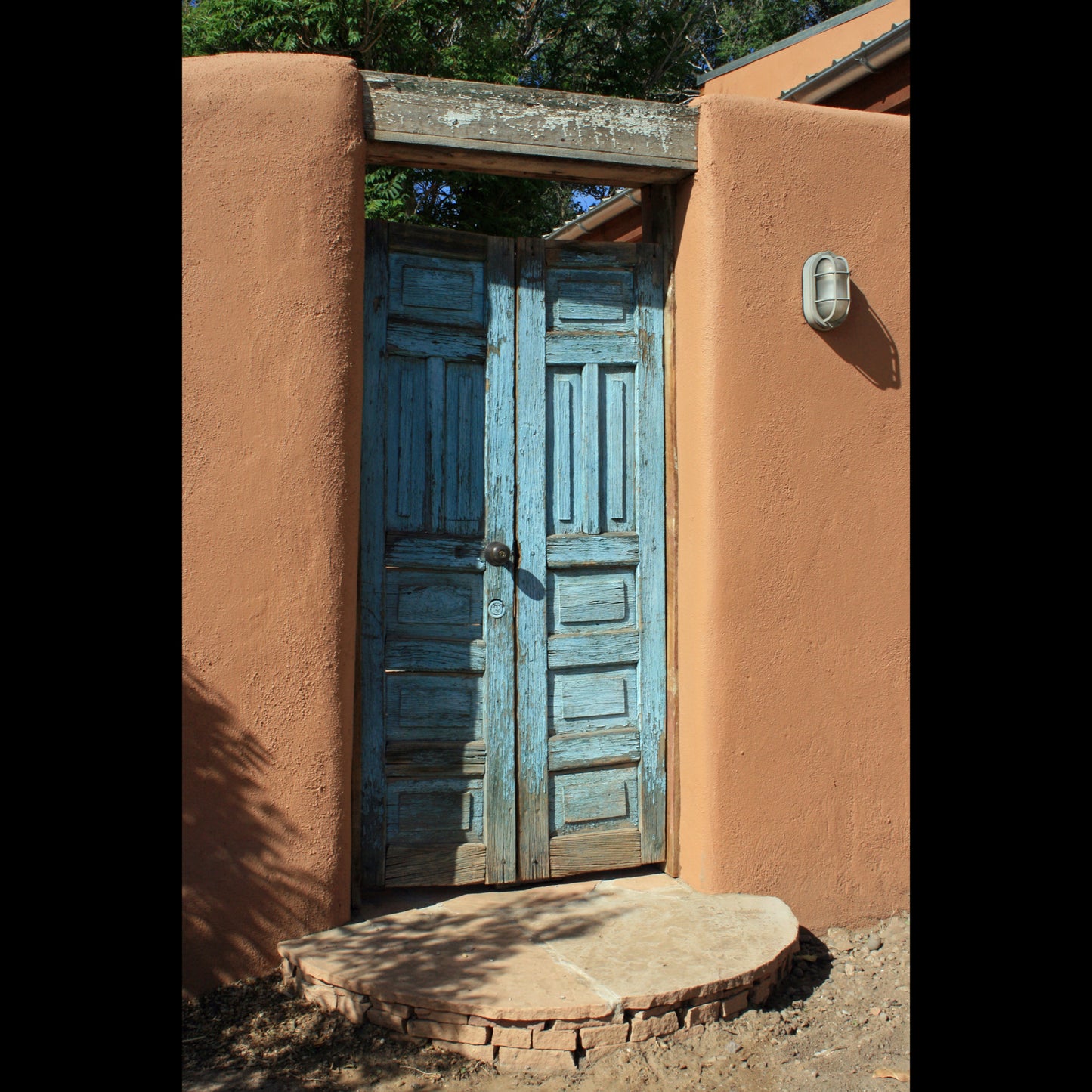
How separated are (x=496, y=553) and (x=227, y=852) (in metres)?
1.33

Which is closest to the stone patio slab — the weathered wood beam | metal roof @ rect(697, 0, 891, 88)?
the weathered wood beam

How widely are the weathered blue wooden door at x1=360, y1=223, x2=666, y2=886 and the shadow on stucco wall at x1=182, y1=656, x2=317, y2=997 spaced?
39 centimetres

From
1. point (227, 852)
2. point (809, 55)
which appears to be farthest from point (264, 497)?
point (809, 55)

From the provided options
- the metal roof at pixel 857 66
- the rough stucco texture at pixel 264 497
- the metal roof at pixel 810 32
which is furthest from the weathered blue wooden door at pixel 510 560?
the metal roof at pixel 810 32

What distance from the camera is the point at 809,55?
9.41 metres

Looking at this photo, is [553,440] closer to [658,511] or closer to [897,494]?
[658,511]

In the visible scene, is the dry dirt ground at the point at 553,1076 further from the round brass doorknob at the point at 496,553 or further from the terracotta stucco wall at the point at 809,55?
the terracotta stucco wall at the point at 809,55

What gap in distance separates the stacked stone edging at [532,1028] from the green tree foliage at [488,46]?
306 inches

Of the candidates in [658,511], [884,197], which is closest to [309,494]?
[658,511]

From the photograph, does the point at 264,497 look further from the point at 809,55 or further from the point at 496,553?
the point at 809,55

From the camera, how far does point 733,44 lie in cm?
1421

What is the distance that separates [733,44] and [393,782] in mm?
13420

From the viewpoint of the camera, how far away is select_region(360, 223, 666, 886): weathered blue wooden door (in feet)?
12.0

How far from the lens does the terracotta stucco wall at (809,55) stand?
873 centimetres
